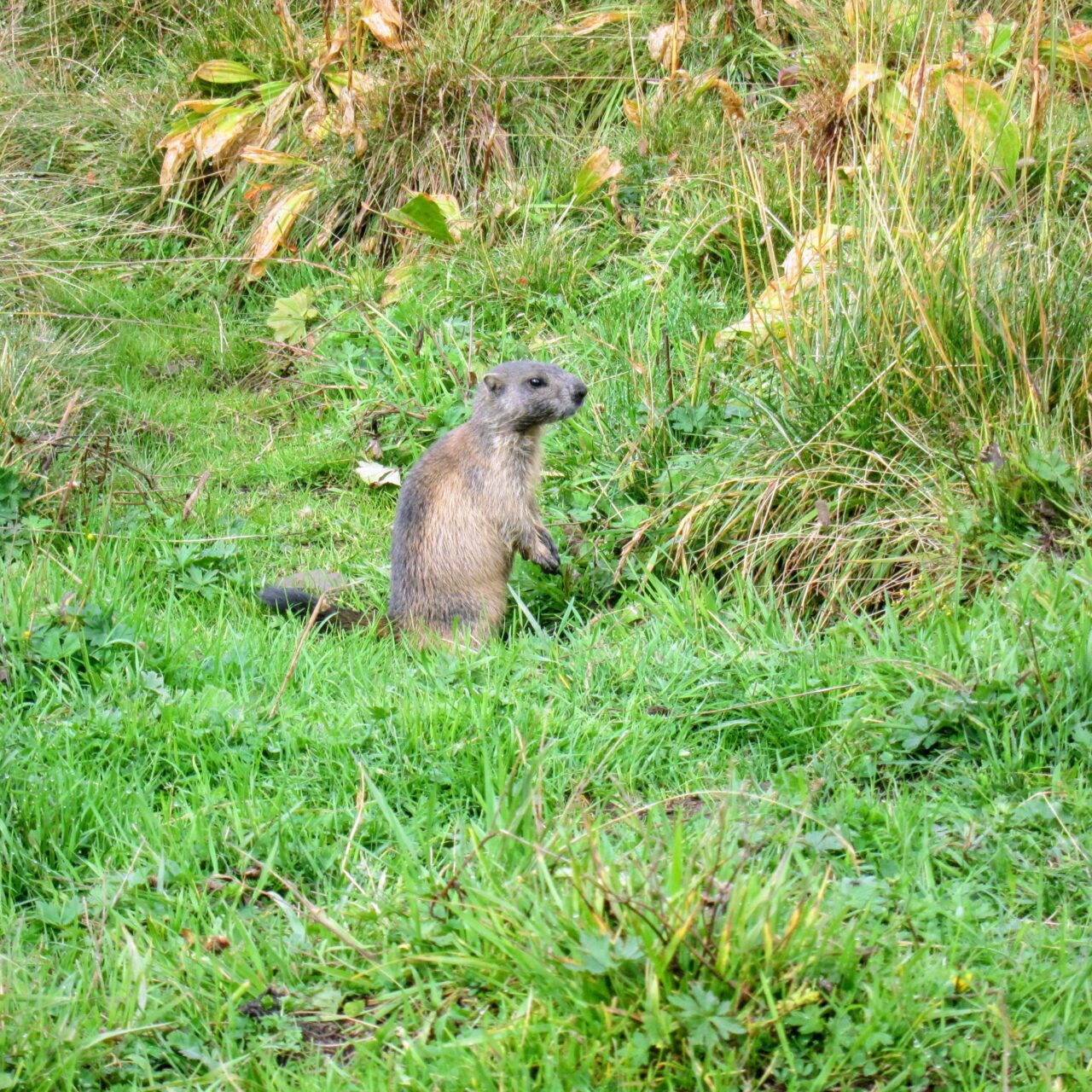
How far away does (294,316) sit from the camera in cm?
775

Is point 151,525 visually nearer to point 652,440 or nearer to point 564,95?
point 652,440

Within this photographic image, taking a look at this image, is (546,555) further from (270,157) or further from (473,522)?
(270,157)

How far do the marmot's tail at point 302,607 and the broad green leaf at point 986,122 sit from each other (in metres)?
3.21

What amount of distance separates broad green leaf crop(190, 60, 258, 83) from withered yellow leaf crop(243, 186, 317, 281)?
1199mm

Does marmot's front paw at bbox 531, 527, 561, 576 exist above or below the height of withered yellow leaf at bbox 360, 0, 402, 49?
below

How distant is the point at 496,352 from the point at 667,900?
4752 millimetres

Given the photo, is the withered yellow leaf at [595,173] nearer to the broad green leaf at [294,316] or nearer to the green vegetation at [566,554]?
the green vegetation at [566,554]

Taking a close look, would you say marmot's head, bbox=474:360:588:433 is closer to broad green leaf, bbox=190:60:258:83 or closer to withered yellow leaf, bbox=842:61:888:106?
withered yellow leaf, bbox=842:61:888:106

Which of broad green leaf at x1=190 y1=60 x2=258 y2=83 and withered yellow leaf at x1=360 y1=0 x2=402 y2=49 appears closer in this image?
withered yellow leaf at x1=360 y1=0 x2=402 y2=49

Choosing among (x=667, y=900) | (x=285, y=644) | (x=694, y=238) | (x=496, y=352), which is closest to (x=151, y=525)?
(x=285, y=644)

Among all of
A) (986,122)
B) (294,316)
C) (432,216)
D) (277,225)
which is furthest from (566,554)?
(277,225)

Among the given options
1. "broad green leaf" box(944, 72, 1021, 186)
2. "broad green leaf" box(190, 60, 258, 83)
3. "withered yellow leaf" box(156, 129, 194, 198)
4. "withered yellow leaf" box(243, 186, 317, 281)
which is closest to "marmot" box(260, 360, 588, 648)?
"broad green leaf" box(944, 72, 1021, 186)

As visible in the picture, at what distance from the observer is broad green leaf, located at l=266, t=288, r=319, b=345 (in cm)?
774

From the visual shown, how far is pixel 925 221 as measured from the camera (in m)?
5.50
